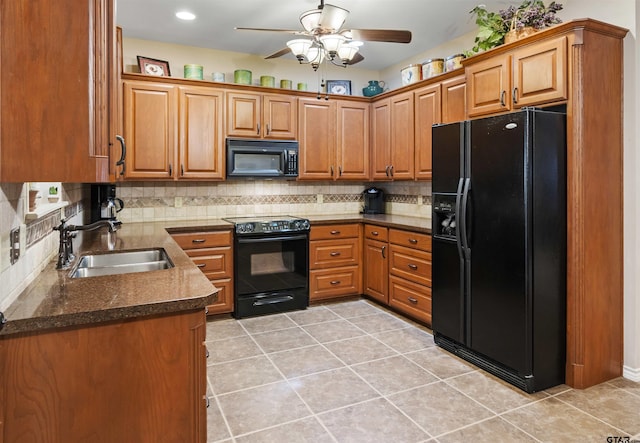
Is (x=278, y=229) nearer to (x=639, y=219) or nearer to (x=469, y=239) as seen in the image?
(x=469, y=239)

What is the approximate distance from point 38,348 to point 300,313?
3031mm

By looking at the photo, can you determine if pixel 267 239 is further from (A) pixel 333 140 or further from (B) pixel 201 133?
(A) pixel 333 140

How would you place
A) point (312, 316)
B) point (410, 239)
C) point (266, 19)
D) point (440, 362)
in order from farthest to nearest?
point (312, 316)
point (410, 239)
point (266, 19)
point (440, 362)

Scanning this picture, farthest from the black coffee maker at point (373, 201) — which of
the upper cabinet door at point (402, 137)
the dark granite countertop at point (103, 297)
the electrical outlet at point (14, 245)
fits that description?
the electrical outlet at point (14, 245)

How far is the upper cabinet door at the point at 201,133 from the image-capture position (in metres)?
4.03

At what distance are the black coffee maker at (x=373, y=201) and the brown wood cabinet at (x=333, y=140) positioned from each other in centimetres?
28

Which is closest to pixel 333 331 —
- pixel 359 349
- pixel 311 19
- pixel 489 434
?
pixel 359 349

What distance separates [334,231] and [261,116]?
1397 millimetres

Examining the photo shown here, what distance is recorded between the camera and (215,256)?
3.90 meters

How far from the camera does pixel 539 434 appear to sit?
211 cm

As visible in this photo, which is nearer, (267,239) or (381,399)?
(381,399)

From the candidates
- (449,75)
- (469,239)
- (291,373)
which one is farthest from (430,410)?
(449,75)

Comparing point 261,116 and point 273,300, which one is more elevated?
point 261,116

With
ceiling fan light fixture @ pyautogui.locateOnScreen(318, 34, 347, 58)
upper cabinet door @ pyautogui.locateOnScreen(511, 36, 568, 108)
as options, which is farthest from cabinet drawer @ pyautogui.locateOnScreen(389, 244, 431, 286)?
ceiling fan light fixture @ pyautogui.locateOnScreen(318, 34, 347, 58)
